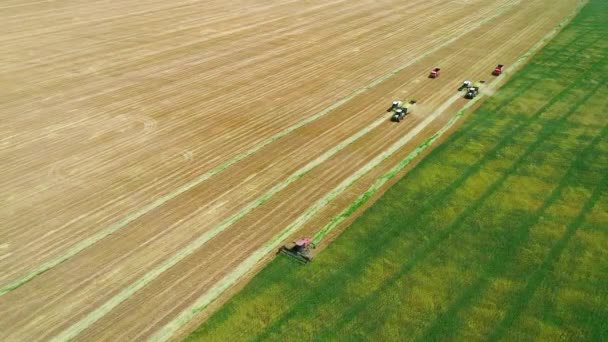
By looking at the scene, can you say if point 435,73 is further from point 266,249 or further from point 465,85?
point 266,249

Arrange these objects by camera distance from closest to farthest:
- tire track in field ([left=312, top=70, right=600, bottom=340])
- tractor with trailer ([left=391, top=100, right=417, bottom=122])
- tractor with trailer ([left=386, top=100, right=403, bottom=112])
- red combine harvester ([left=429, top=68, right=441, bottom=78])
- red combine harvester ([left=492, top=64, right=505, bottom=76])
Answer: tire track in field ([left=312, top=70, right=600, bottom=340]) < tractor with trailer ([left=391, top=100, right=417, bottom=122]) < tractor with trailer ([left=386, top=100, right=403, bottom=112]) < red combine harvester ([left=429, top=68, right=441, bottom=78]) < red combine harvester ([left=492, top=64, right=505, bottom=76])

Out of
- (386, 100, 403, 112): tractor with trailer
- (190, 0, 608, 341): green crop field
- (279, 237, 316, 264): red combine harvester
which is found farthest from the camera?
(386, 100, 403, 112): tractor with trailer

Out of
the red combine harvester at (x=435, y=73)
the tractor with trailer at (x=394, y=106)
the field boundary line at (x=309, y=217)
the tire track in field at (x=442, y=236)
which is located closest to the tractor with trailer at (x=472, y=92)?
the field boundary line at (x=309, y=217)

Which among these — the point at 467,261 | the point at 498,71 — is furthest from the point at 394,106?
the point at 467,261

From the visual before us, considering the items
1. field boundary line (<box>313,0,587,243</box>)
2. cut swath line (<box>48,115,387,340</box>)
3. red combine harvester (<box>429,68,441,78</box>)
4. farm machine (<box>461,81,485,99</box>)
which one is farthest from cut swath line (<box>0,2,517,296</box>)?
field boundary line (<box>313,0,587,243</box>)

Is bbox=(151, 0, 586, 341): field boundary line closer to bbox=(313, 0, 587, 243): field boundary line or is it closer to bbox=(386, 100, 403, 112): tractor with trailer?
bbox=(313, 0, 587, 243): field boundary line

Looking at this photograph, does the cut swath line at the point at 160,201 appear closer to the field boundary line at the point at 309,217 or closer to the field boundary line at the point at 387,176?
the field boundary line at the point at 309,217

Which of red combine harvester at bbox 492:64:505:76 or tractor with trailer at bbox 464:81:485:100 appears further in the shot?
red combine harvester at bbox 492:64:505:76
